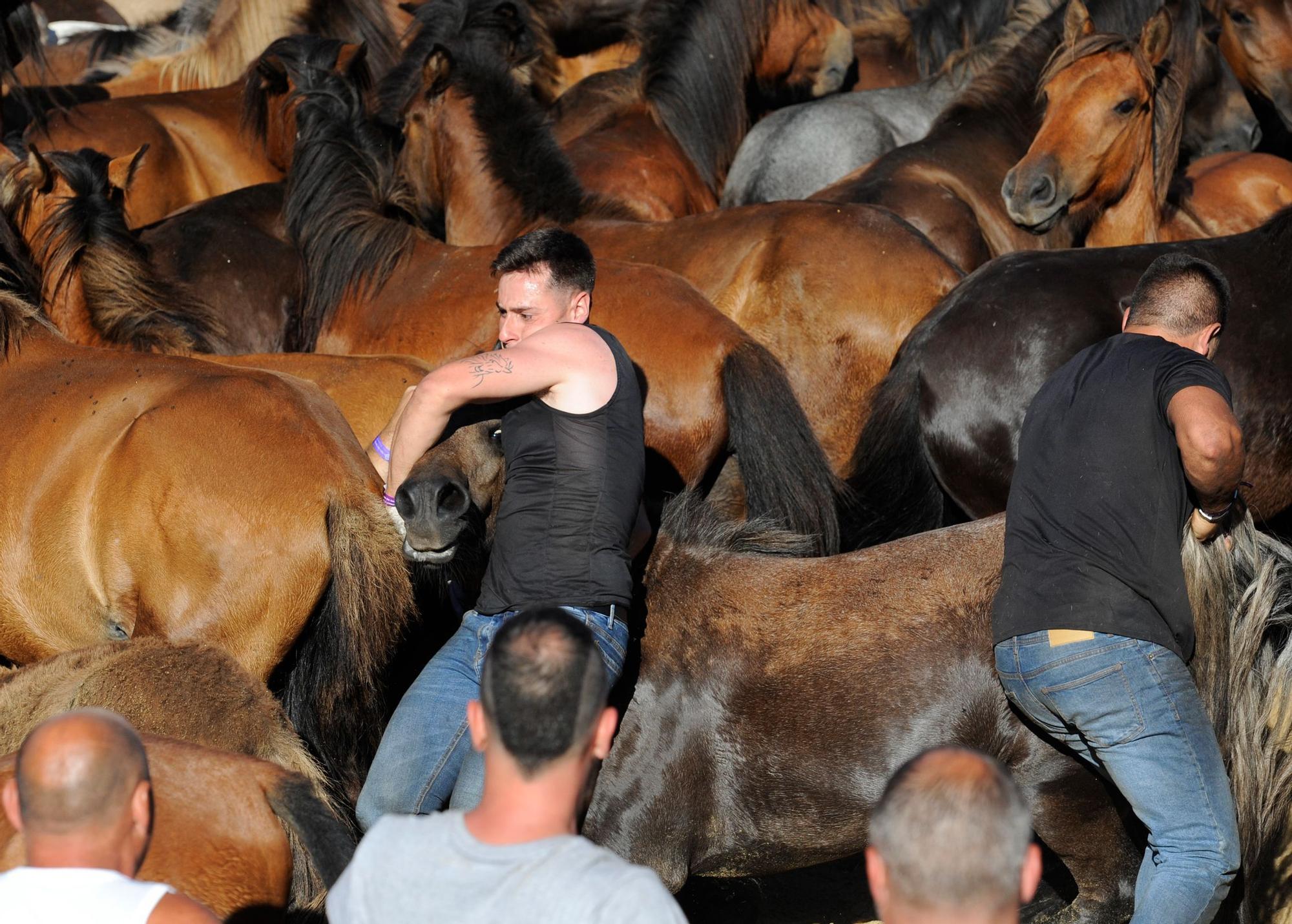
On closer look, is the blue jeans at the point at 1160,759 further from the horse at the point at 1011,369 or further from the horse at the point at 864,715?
the horse at the point at 1011,369

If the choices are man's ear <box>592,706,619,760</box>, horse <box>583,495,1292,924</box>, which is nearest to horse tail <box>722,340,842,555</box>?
horse <box>583,495,1292,924</box>

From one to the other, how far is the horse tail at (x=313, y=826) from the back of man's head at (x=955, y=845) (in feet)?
3.74

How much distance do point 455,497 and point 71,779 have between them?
4.57ft

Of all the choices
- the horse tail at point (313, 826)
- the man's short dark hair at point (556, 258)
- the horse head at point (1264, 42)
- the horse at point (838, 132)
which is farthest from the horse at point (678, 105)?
the horse tail at point (313, 826)

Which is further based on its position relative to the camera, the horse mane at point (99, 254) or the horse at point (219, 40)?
the horse at point (219, 40)

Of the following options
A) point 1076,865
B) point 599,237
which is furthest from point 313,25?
point 1076,865

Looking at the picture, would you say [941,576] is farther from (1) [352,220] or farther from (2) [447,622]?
(1) [352,220]

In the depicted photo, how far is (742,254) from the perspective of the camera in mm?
5977

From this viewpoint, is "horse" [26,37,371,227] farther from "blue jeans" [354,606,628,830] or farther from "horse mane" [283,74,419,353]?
"blue jeans" [354,606,628,830]

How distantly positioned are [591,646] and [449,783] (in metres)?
1.31

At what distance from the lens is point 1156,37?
20.6ft

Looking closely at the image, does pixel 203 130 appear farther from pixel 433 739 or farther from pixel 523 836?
pixel 523 836

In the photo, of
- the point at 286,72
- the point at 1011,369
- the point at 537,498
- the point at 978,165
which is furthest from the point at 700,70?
the point at 537,498

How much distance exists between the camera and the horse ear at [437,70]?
6.77 metres
